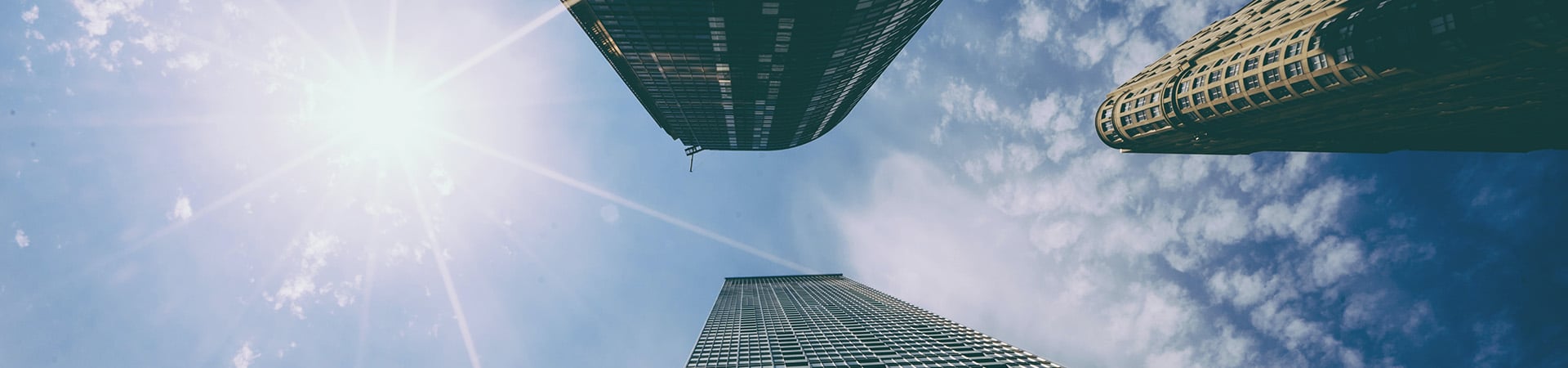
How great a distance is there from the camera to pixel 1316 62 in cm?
4862

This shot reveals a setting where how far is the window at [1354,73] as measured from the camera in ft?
149

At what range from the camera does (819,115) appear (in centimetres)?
9275

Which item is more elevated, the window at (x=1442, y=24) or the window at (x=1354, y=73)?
the window at (x=1442, y=24)

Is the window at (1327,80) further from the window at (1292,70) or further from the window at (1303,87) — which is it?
the window at (1292,70)

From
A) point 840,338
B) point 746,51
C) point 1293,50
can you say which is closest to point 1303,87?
point 1293,50

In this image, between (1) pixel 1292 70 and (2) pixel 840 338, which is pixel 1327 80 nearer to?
(1) pixel 1292 70

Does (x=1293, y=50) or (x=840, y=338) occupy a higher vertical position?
(x=1293, y=50)

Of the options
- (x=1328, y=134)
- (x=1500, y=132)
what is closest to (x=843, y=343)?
(x=1328, y=134)

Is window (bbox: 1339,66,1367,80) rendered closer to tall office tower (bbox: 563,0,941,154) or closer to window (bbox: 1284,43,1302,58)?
window (bbox: 1284,43,1302,58)

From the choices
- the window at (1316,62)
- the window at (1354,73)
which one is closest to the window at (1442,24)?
the window at (1354,73)

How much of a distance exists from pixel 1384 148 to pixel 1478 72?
196 feet

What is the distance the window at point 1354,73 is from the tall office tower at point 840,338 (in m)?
41.1

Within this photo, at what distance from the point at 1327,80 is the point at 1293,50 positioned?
4.62m

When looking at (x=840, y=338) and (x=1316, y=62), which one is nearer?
(x=1316, y=62)
